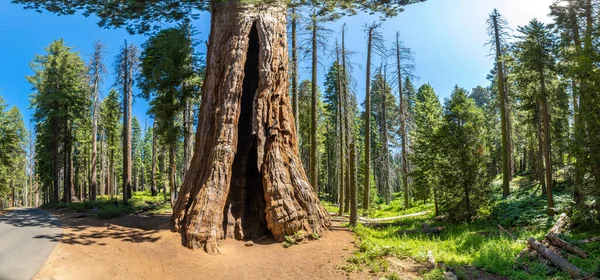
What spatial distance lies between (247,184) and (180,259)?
373 cm

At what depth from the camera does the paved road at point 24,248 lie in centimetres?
660

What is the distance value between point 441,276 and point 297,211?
4249mm

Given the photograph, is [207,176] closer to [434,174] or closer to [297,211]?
[297,211]

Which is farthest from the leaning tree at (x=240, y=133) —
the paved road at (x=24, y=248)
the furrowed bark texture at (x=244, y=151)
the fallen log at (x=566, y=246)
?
the fallen log at (x=566, y=246)

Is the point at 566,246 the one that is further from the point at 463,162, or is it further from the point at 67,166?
the point at 67,166

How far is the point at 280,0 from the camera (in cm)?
734

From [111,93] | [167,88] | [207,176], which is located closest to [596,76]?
[207,176]

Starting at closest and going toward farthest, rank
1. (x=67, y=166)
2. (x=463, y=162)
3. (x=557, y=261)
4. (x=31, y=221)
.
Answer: (x=557, y=261), (x=31, y=221), (x=463, y=162), (x=67, y=166)

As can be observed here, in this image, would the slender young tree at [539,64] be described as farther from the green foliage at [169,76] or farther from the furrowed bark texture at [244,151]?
the green foliage at [169,76]

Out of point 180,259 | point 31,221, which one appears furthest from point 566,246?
point 31,221

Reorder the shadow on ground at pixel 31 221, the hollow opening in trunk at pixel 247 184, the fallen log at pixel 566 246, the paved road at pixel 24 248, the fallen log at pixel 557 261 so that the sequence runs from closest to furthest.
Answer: the paved road at pixel 24 248
the fallen log at pixel 557 261
the fallen log at pixel 566 246
the hollow opening in trunk at pixel 247 184
the shadow on ground at pixel 31 221

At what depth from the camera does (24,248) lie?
8.11 m

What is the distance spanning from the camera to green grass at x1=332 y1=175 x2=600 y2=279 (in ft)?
26.8

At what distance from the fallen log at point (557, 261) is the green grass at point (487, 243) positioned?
0.19 m
